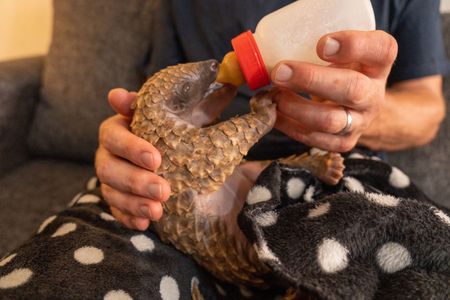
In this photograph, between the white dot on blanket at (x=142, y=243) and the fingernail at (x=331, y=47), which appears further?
the white dot on blanket at (x=142, y=243)

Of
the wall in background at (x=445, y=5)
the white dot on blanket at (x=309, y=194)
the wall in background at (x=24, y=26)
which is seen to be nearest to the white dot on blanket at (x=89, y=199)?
the white dot on blanket at (x=309, y=194)

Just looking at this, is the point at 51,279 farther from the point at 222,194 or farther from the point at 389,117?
the point at 389,117

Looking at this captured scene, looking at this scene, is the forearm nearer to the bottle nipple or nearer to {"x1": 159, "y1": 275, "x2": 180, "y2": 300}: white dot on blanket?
the bottle nipple

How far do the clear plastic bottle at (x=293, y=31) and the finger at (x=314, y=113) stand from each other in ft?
0.24

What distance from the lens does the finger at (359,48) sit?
1.69ft

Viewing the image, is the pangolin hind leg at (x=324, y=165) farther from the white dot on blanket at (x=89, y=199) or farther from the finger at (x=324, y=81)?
the white dot on blanket at (x=89, y=199)

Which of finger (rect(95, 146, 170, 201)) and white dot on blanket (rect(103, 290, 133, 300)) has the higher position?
finger (rect(95, 146, 170, 201))

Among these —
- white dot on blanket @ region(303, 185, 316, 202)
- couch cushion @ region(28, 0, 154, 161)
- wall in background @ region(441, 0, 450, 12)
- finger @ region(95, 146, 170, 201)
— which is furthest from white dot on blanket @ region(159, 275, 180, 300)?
wall in background @ region(441, 0, 450, 12)

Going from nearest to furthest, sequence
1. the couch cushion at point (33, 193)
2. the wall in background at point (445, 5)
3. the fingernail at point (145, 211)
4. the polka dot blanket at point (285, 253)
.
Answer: the polka dot blanket at point (285, 253) → the fingernail at point (145, 211) → the couch cushion at point (33, 193) → the wall in background at point (445, 5)

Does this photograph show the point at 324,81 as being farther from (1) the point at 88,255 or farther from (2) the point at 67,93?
(2) the point at 67,93

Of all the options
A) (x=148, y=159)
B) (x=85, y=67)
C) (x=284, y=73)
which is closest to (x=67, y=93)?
(x=85, y=67)

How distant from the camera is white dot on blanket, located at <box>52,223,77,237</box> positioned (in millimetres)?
650

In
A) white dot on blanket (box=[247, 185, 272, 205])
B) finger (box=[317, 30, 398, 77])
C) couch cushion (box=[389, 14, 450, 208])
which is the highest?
finger (box=[317, 30, 398, 77])

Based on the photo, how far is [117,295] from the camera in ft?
1.79
